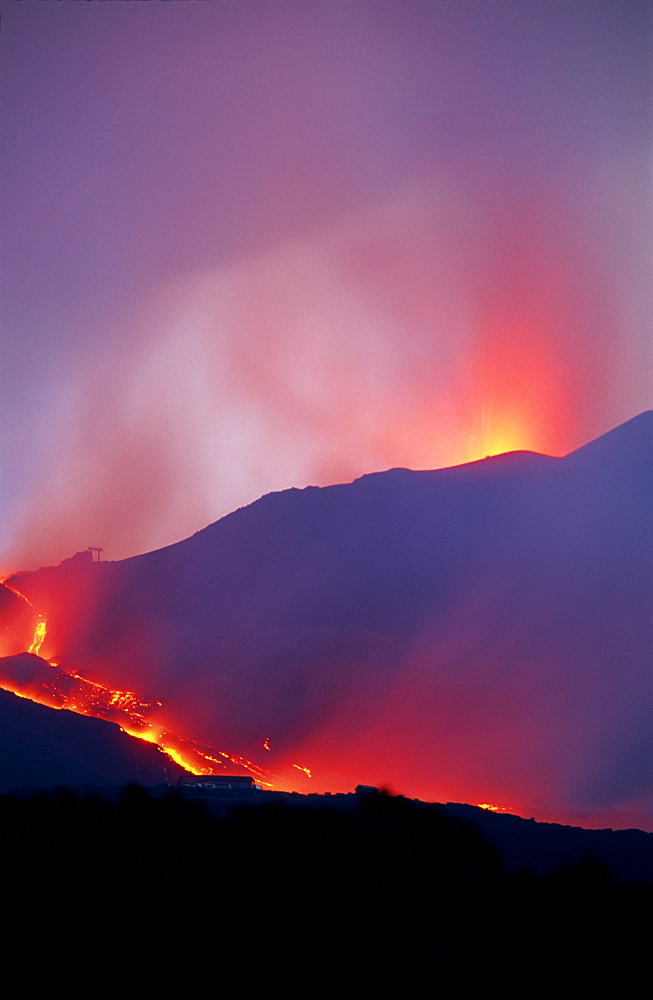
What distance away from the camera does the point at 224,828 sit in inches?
1114

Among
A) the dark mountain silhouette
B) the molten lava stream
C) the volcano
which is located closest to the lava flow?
the molten lava stream

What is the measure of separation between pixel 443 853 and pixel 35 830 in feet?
30.6

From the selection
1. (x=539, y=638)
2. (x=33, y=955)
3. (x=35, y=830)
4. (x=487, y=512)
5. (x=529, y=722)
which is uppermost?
(x=487, y=512)

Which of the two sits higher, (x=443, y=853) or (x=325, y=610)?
(x=325, y=610)

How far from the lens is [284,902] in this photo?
24.1 m

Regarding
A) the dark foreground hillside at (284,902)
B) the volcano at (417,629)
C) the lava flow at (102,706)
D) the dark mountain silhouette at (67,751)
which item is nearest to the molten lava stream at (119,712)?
the lava flow at (102,706)

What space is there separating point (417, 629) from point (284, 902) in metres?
105

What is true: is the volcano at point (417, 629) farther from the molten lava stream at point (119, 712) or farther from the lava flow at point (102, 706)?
the lava flow at point (102, 706)

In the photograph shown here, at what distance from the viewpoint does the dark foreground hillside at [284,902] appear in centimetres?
2061

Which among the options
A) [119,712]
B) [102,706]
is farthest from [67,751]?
[119,712]

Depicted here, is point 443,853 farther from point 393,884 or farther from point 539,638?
point 539,638

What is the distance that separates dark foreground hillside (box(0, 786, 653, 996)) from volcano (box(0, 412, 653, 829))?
67916 mm

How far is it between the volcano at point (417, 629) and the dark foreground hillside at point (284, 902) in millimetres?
67916

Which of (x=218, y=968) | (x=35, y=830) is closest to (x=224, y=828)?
(x=35, y=830)
